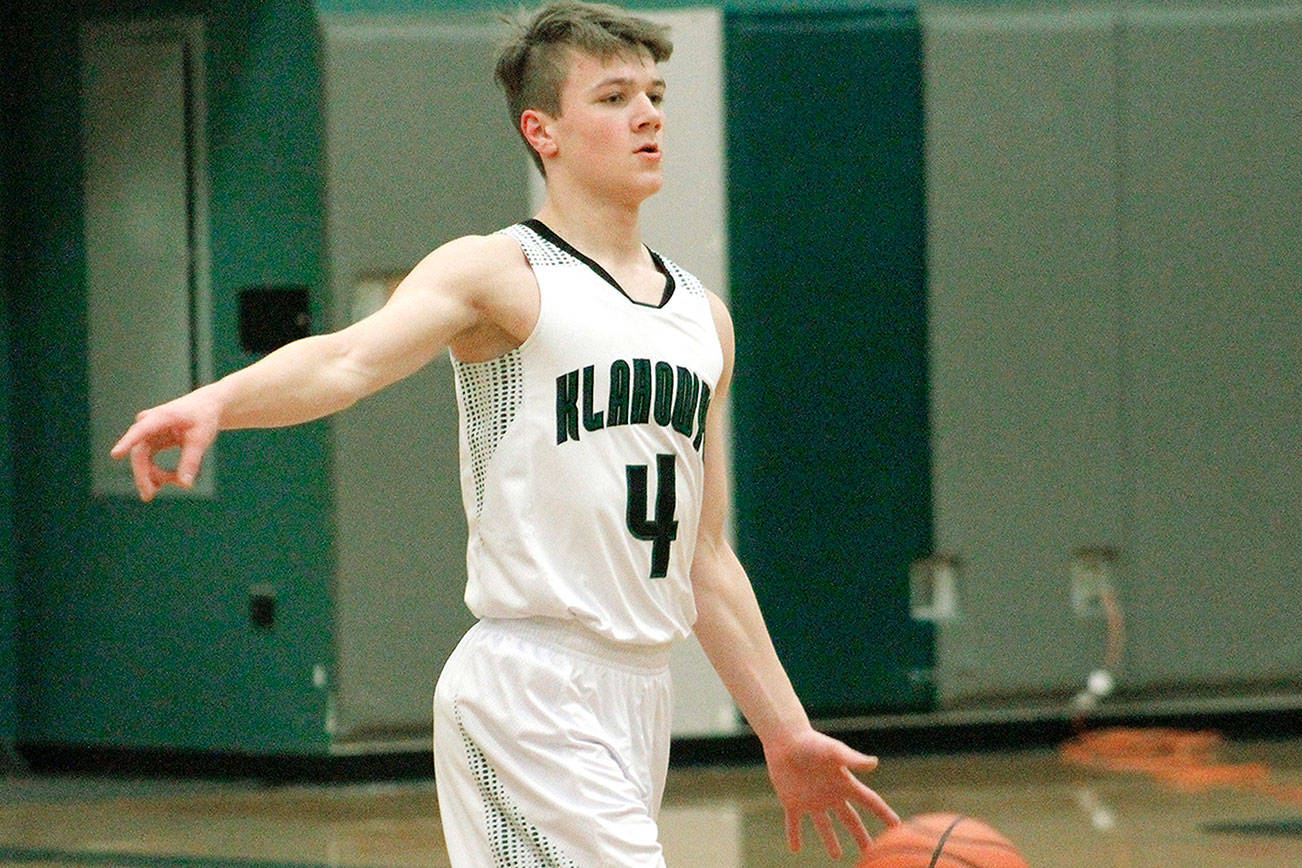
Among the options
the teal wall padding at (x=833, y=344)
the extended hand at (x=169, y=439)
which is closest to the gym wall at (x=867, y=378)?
the teal wall padding at (x=833, y=344)

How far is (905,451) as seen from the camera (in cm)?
858

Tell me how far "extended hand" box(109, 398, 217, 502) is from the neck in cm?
92

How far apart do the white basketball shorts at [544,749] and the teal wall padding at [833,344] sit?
16.7 feet

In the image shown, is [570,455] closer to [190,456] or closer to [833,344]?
[190,456]

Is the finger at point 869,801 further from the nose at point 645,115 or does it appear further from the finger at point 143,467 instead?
the finger at point 143,467

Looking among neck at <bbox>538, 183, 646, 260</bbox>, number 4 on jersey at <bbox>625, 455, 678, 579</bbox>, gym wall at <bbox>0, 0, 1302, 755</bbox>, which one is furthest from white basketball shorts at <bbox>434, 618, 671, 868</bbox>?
gym wall at <bbox>0, 0, 1302, 755</bbox>

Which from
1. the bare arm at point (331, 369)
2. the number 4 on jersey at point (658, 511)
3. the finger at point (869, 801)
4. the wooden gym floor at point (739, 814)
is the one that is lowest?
the wooden gym floor at point (739, 814)

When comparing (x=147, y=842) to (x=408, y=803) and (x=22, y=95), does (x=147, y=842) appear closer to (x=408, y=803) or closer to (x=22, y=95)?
(x=408, y=803)

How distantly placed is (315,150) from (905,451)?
9.17 feet

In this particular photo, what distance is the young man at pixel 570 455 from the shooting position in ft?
10.8

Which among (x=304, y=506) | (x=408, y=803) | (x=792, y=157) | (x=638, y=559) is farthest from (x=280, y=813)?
(x=638, y=559)

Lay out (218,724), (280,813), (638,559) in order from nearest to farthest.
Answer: (638,559)
(280,813)
(218,724)

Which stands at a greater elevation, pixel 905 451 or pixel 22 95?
pixel 22 95

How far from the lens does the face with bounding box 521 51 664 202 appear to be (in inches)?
137
